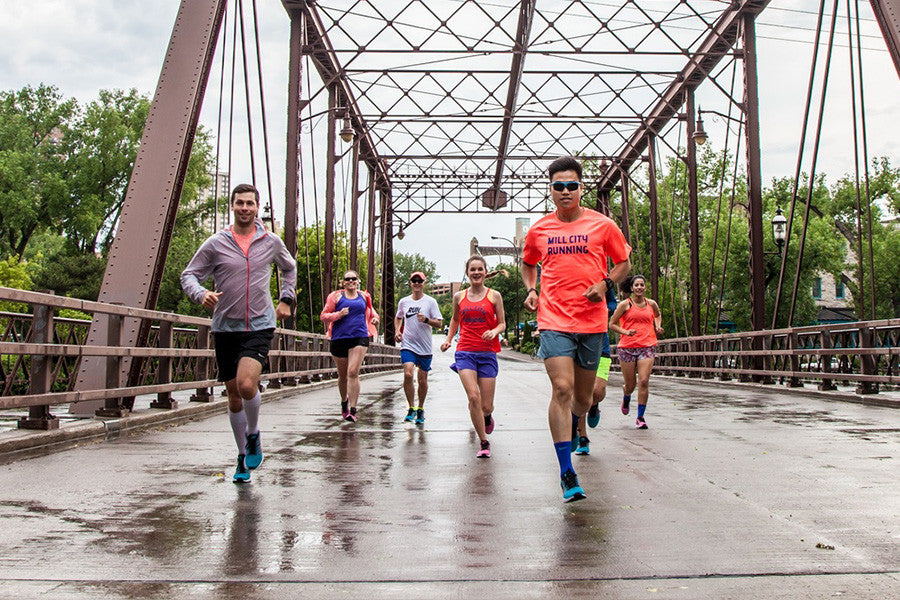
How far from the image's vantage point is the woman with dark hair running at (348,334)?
1009 cm

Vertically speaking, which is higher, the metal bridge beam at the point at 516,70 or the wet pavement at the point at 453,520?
the metal bridge beam at the point at 516,70

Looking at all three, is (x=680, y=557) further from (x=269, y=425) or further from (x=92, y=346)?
(x=269, y=425)

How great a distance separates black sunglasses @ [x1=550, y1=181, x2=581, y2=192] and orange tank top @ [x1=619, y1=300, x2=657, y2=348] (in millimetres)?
4289

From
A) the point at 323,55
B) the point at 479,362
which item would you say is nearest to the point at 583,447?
the point at 479,362

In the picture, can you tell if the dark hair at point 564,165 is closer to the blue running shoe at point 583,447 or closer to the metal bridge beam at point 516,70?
the blue running shoe at point 583,447

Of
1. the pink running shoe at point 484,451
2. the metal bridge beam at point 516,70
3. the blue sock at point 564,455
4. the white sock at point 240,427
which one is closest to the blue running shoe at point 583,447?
the pink running shoe at point 484,451

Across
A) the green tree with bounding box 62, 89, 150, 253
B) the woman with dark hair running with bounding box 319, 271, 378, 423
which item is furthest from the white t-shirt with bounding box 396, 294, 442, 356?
the green tree with bounding box 62, 89, 150, 253

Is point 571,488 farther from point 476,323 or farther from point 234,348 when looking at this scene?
point 476,323

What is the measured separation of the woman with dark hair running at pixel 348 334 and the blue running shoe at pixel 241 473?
4.31m

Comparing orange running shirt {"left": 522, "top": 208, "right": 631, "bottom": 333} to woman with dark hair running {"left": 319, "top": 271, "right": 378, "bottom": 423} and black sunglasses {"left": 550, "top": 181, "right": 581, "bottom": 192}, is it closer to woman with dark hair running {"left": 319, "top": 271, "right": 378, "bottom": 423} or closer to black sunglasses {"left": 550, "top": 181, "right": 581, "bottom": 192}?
black sunglasses {"left": 550, "top": 181, "right": 581, "bottom": 192}

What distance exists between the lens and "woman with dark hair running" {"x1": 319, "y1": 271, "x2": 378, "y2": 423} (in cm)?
1009

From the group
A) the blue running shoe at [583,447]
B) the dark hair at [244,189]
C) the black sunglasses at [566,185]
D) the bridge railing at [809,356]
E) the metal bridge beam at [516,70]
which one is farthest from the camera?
the metal bridge beam at [516,70]

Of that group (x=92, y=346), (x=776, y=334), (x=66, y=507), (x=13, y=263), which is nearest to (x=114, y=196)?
(x=13, y=263)

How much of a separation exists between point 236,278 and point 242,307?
0.21 metres
